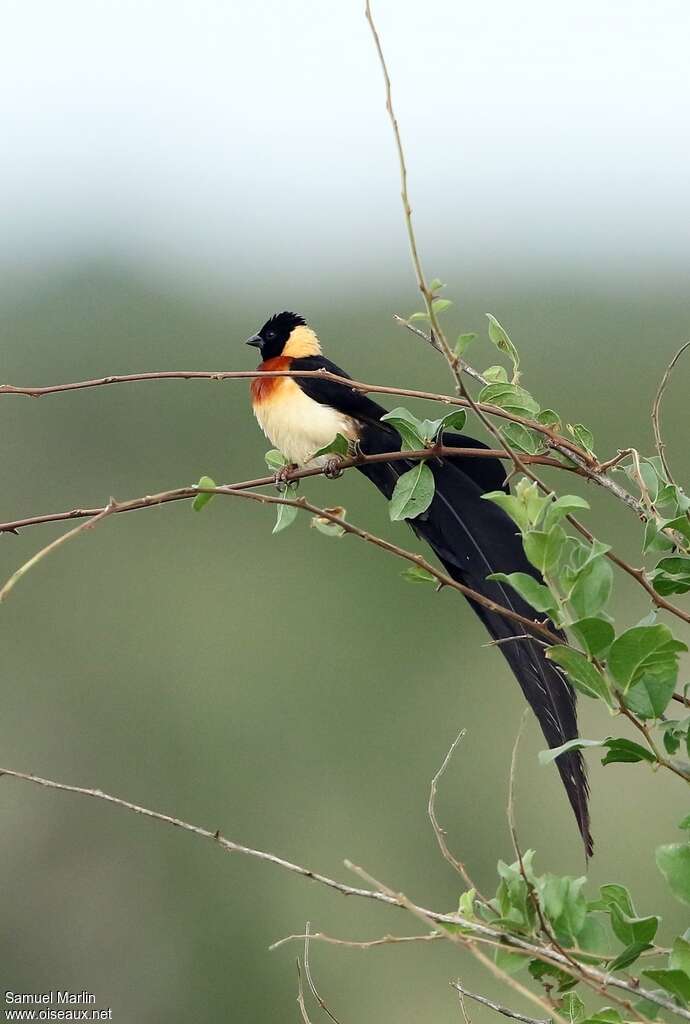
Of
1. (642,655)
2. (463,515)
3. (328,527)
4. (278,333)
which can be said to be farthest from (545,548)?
(278,333)

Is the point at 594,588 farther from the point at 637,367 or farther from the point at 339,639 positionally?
the point at 637,367

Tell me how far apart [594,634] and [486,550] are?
0.85m

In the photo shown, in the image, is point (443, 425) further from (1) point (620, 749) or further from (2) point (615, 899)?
(2) point (615, 899)

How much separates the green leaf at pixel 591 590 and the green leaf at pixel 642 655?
0.05 meters

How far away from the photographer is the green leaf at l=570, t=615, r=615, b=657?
1.47 metres

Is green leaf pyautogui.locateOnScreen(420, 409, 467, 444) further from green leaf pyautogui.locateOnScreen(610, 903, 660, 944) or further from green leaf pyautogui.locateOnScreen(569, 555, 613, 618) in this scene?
green leaf pyautogui.locateOnScreen(610, 903, 660, 944)

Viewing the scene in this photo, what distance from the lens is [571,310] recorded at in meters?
20.9

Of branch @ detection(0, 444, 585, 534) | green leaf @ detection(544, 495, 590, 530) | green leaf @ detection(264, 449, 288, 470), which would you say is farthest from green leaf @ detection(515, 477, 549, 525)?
green leaf @ detection(264, 449, 288, 470)

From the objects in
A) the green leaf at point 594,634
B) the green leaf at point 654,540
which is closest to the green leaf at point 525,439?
the green leaf at point 654,540

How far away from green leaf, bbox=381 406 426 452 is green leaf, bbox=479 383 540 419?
0.10m

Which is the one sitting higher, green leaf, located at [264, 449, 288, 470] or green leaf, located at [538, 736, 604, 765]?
green leaf, located at [264, 449, 288, 470]

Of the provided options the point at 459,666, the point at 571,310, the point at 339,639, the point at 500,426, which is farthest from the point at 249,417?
the point at 500,426

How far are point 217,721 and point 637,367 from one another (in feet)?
27.8

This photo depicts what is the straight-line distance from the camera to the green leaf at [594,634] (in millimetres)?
1474
